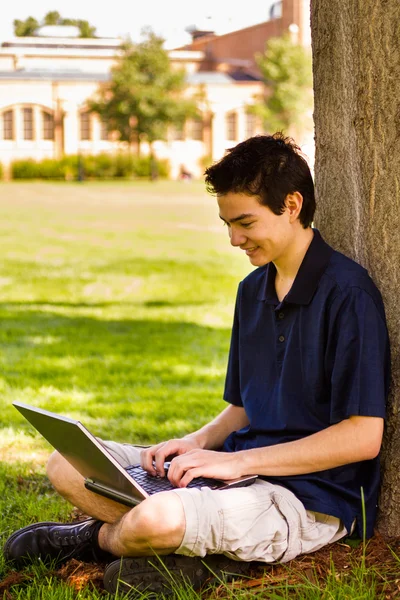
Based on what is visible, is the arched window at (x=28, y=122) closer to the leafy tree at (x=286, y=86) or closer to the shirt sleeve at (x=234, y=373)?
the leafy tree at (x=286, y=86)

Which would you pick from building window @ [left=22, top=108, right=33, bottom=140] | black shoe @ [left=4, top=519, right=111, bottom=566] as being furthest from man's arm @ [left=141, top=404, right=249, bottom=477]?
building window @ [left=22, top=108, right=33, bottom=140]

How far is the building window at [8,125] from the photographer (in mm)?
61844

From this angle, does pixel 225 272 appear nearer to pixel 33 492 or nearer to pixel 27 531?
pixel 33 492

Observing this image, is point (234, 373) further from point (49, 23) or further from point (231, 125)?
point (49, 23)

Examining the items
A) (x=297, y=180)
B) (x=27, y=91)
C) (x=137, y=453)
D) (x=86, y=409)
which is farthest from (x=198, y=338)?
(x=27, y=91)

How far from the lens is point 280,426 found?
307 centimetres

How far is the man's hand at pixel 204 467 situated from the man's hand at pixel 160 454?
0.18 metres

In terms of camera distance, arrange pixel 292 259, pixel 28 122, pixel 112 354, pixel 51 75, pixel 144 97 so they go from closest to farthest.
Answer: pixel 292 259 → pixel 112 354 → pixel 144 97 → pixel 28 122 → pixel 51 75

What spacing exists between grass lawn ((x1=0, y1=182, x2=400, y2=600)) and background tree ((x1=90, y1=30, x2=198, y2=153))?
3791cm

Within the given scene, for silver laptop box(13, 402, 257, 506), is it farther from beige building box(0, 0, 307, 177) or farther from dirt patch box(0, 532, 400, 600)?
beige building box(0, 0, 307, 177)

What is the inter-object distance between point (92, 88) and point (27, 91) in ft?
15.1

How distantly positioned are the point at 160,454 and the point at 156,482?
0.11 m

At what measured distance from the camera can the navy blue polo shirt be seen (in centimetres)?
286

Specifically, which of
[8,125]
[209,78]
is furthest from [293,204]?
[209,78]
